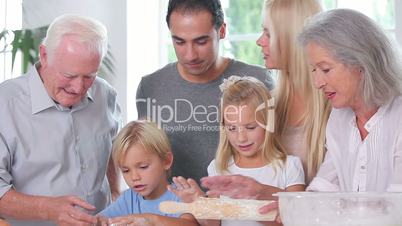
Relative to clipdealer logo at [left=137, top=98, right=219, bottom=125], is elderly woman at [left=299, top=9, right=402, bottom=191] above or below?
above

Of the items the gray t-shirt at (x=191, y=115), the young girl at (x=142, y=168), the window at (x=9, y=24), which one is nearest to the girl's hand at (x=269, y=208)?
the young girl at (x=142, y=168)

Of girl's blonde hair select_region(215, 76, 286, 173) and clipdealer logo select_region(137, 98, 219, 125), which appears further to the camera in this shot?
clipdealer logo select_region(137, 98, 219, 125)

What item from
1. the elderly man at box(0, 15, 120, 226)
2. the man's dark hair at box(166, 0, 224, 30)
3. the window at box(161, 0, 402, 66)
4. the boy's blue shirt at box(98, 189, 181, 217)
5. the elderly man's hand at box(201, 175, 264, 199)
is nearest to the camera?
the elderly man's hand at box(201, 175, 264, 199)

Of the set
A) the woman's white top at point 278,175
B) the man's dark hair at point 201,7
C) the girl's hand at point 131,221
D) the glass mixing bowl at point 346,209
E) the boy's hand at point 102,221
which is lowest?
the boy's hand at point 102,221

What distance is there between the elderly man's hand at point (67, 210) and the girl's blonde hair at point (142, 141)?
295 mm

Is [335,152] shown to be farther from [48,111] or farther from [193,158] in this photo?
[48,111]

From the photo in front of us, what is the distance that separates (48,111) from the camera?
7.15 ft

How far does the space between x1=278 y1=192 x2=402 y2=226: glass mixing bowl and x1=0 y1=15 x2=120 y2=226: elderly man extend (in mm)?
743

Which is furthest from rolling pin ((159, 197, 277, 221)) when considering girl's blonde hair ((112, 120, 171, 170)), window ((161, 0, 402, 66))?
window ((161, 0, 402, 66))

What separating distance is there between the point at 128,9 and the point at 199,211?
252 cm

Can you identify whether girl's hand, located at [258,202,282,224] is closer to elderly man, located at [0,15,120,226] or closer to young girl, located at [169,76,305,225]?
young girl, located at [169,76,305,225]

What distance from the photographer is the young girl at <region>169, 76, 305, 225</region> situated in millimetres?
2076

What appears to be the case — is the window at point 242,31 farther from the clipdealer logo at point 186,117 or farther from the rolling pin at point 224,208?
the rolling pin at point 224,208

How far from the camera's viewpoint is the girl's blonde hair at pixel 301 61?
6.76 ft
